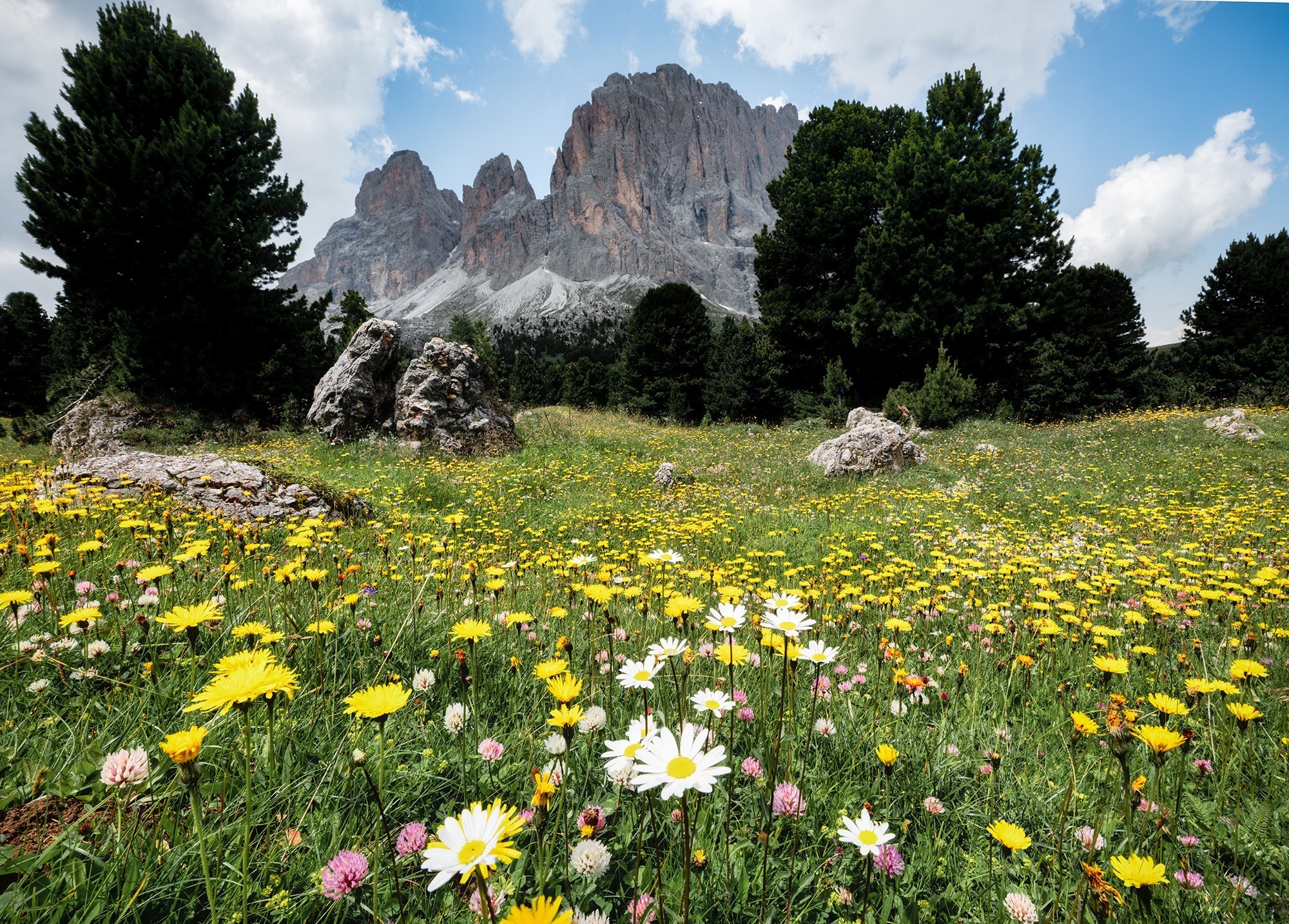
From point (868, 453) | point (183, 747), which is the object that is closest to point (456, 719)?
point (183, 747)

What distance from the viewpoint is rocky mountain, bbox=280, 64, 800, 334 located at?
140625mm

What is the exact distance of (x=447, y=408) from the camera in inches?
481

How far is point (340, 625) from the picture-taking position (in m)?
2.21

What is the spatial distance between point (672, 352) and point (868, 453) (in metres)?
17.3

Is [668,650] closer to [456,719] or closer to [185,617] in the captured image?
[456,719]

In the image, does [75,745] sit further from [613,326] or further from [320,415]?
[613,326]

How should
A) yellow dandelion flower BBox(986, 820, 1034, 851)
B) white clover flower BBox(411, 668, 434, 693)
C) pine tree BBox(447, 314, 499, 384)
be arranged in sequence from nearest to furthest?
yellow dandelion flower BBox(986, 820, 1034, 851) < white clover flower BBox(411, 668, 434, 693) < pine tree BBox(447, 314, 499, 384)

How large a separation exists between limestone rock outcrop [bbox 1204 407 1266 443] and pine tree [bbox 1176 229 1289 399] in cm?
1503

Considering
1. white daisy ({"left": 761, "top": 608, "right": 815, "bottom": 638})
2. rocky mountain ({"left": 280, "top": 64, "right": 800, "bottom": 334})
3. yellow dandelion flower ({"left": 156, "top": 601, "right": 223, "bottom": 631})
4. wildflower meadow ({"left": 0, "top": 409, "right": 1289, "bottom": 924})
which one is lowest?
wildflower meadow ({"left": 0, "top": 409, "right": 1289, "bottom": 924})

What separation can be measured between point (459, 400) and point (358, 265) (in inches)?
8560

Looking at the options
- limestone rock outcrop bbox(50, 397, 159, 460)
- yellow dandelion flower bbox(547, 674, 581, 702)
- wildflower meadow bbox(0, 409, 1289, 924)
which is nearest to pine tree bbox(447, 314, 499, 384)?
limestone rock outcrop bbox(50, 397, 159, 460)

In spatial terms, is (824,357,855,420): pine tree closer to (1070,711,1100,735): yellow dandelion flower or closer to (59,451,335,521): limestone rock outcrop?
(59,451,335,521): limestone rock outcrop

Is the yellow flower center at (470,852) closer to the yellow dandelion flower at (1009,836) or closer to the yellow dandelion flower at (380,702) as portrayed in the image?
the yellow dandelion flower at (380,702)

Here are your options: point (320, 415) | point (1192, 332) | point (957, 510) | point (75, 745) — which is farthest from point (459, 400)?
point (1192, 332)
